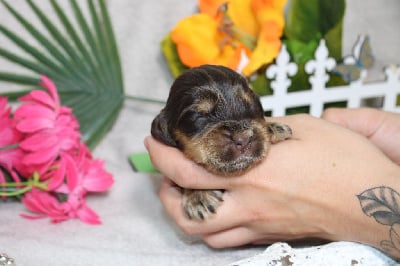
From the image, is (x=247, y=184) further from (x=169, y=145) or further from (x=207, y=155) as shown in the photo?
(x=169, y=145)

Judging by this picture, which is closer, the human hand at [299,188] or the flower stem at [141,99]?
the human hand at [299,188]

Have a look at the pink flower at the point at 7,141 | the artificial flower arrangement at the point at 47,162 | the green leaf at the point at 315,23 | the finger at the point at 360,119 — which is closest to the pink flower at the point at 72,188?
the artificial flower arrangement at the point at 47,162

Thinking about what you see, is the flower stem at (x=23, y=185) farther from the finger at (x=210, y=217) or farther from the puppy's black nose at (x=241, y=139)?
the puppy's black nose at (x=241, y=139)

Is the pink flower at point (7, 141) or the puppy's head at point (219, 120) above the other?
the puppy's head at point (219, 120)

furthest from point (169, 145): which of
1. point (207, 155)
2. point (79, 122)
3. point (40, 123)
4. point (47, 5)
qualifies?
point (47, 5)

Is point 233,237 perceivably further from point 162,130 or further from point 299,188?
point 162,130

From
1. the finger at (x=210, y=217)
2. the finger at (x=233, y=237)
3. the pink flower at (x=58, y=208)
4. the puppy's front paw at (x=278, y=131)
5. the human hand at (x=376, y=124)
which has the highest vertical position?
the puppy's front paw at (x=278, y=131)

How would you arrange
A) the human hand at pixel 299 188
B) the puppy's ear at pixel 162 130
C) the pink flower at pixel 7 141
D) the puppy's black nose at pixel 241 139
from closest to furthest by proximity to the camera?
the puppy's black nose at pixel 241 139 < the human hand at pixel 299 188 < the puppy's ear at pixel 162 130 < the pink flower at pixel 7 141

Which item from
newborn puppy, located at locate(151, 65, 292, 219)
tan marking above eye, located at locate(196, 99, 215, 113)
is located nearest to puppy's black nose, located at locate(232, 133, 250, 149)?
newborn puppy, located at locate(151, 65, 292, 219)
